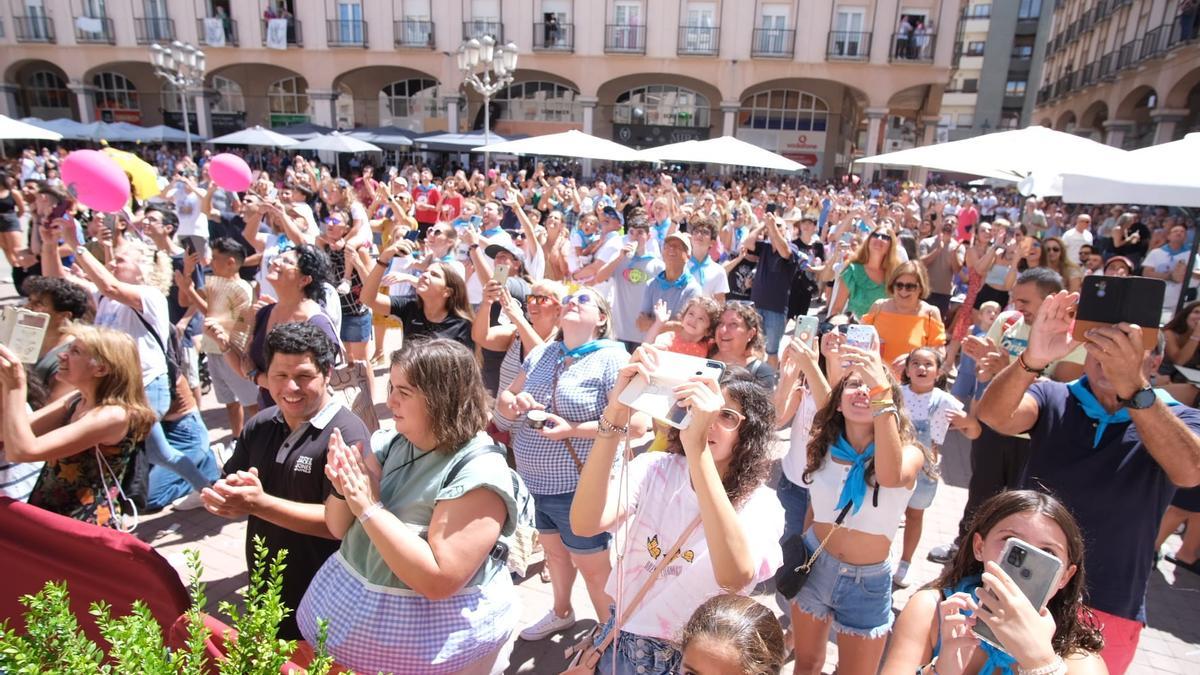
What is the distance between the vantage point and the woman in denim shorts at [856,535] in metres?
2.65

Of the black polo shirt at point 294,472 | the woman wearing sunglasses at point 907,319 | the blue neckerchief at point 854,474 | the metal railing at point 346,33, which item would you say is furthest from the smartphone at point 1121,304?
the metal railing at point 346,33

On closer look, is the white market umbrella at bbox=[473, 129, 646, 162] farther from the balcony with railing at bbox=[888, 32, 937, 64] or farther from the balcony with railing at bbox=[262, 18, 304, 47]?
the balcony with railing at bbox=[262, 18, 304, 47]

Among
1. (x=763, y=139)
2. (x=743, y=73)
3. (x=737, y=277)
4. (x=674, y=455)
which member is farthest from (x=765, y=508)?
(x=763, y=139)

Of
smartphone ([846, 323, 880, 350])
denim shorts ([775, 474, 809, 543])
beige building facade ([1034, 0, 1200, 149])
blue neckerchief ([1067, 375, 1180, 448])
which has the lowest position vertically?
denim shorts ([775, 474, 809, 543])

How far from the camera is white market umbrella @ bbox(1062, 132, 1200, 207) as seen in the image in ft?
11.4

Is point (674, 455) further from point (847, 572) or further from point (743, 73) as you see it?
A: point (743, 73)

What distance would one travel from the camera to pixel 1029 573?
1.54m

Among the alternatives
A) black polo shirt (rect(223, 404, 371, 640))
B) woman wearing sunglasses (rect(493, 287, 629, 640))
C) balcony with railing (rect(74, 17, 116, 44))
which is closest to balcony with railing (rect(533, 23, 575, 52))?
balcony with railing (rect(74, 17, 116, 44))

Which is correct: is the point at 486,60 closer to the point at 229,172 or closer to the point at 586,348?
the point at 229,172

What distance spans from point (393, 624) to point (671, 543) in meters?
0.91

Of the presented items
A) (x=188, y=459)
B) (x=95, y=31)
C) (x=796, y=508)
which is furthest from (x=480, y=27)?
(x=796, y=508)

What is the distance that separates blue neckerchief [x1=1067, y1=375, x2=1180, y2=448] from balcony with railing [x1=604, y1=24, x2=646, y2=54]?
27.9 m

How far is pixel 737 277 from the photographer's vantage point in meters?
7.68

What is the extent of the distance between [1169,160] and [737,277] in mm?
4256
